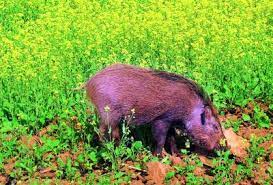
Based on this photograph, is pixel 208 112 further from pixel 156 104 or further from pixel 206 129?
pixel 156 104

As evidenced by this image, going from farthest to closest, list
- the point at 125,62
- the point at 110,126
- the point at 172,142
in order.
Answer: the point at 125,62 < the point at 172,142 < the point at 110,126

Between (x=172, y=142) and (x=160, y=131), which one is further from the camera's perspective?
(x=172, y=142)

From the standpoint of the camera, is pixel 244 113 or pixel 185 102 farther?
pixel 244 113

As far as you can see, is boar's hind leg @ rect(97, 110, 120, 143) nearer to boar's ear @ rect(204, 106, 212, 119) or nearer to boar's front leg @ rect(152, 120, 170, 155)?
boar's front leg @ rect(152, 120, 170, 155)

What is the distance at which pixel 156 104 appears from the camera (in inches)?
215

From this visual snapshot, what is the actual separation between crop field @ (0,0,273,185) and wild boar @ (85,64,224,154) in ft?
0.51

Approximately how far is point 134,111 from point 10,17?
4.83 meters

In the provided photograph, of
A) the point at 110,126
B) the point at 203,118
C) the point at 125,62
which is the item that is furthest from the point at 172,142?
the point at 125,62

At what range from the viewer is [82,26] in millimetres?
8672

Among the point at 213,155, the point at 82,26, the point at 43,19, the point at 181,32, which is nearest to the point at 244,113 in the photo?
the point at 213,155

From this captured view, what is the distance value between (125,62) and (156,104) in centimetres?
199

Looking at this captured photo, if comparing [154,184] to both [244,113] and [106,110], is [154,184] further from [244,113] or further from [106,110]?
[244,113]

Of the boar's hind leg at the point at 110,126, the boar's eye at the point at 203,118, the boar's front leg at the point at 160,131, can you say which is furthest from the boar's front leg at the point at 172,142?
the boar's hind leg at the point at 110,126

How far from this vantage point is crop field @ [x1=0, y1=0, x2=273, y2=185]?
5.50m
